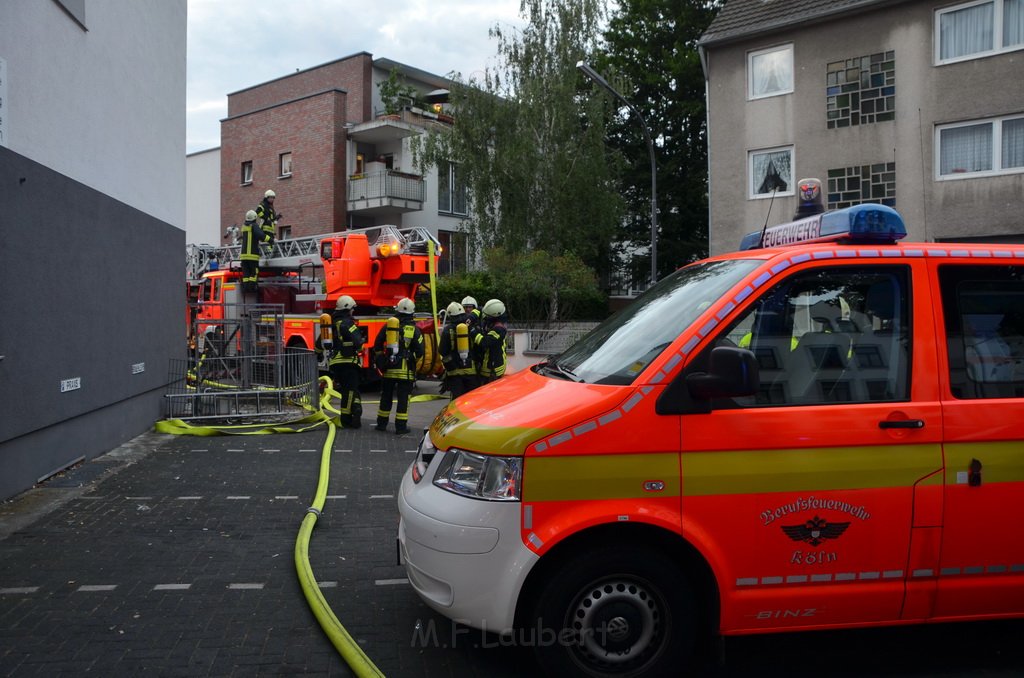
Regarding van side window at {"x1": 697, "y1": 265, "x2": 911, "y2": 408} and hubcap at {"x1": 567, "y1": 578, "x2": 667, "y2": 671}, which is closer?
hubcap at {"x1": 567, "y1": 578, "x2": 667, "y2": 671}

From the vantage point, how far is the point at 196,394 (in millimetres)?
11570

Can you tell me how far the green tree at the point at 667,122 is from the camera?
1287 inches

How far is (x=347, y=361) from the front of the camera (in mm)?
11664

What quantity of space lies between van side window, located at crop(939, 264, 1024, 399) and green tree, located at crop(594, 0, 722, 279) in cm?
2935

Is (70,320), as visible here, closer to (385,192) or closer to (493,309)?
(493,309)

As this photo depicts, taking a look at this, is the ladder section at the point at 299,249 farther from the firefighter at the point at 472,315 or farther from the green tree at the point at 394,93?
the green tree at the point at 394,93


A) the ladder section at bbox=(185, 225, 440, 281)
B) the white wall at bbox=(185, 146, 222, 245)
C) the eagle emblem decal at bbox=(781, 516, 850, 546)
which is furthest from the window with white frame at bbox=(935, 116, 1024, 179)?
the white wall at bbox=(185, 146, 222, 245)

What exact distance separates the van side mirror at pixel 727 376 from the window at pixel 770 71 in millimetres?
19457

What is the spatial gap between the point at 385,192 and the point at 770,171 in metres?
14.5

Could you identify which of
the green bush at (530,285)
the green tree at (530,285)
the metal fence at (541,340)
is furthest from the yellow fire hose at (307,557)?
the green tree at (530,285)

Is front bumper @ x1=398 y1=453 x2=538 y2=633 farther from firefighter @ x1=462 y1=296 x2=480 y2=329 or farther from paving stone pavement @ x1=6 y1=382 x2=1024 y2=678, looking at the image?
firefighter @ x1=462 y1=296 x2=480 y2=329

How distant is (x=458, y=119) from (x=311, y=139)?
6533mm

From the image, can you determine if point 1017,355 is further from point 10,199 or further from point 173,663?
point 10,199

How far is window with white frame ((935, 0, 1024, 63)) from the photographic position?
1752cm
